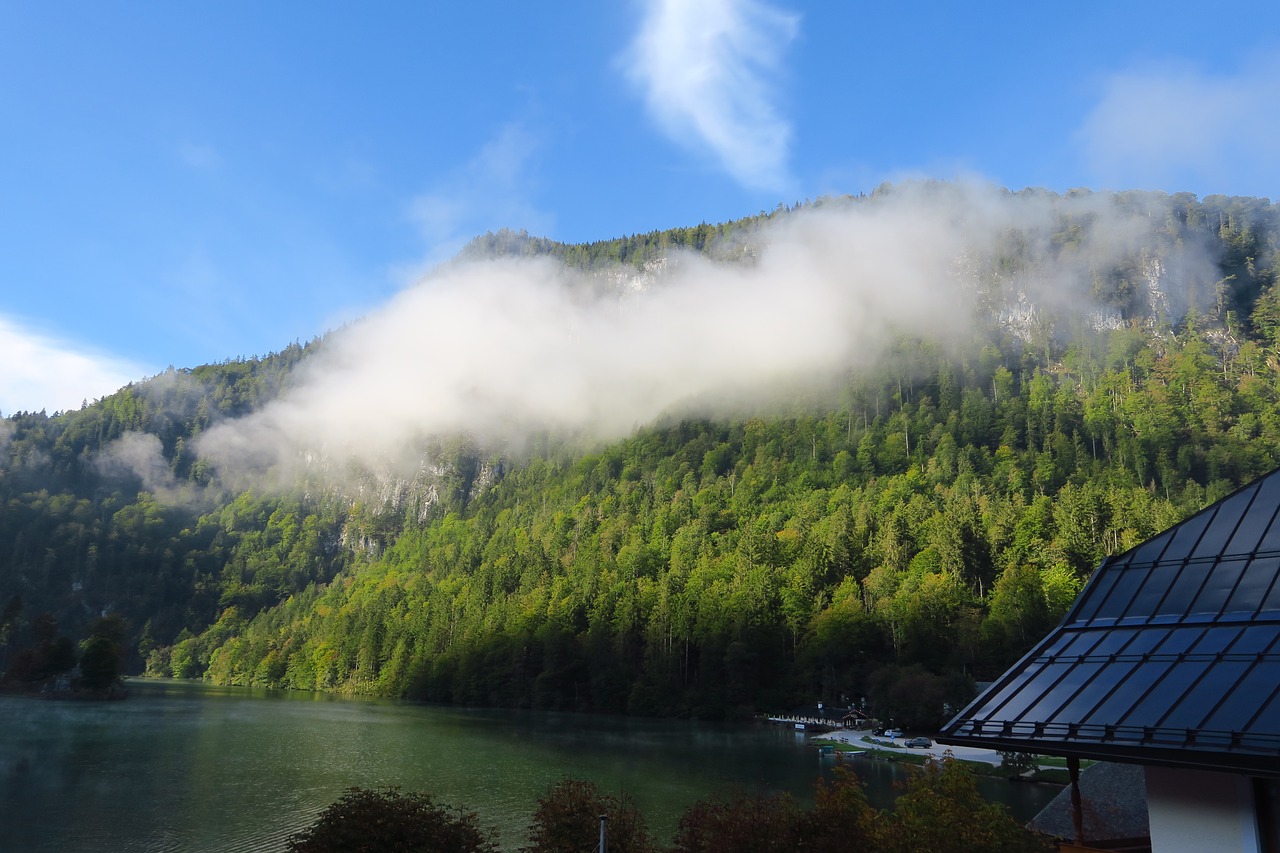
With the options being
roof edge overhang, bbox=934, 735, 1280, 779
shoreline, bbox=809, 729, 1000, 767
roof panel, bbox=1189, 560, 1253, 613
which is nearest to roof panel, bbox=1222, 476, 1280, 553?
roof panel, bbox=1189, 560, 1253, 613

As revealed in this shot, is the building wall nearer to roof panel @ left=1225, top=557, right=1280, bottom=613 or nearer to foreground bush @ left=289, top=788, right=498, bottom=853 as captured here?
roof panel @ left=1225, top=557, right=1280, bottom=613

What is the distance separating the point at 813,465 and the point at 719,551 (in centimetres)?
4035

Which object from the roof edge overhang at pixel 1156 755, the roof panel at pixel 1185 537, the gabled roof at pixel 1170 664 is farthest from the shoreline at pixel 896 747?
the roof edge overhang at pixel 1156 755

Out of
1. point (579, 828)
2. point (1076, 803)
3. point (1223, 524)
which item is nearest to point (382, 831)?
point (579, 828)

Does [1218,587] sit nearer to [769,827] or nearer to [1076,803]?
[1076,803]

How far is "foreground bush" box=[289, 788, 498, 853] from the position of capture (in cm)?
2252

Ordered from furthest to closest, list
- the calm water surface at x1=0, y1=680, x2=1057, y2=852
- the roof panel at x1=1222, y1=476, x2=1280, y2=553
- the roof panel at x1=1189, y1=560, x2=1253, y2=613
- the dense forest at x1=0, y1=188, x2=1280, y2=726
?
the dense forest at x1=0, y1=188, x2=1280, y2=726 → the calm water surface at x1=0, y1=680, x2=1057, y2=852 → the roof panel at x1=1222, y1=476, x2=1280, y2=553 → the roof panel at x1=1189, y1=560, x2=1253, y2=613

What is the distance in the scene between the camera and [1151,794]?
543 inches

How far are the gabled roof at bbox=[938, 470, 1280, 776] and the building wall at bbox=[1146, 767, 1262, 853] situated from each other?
1.03 metres

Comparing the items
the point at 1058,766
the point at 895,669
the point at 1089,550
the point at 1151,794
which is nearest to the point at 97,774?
the point at 1151,794

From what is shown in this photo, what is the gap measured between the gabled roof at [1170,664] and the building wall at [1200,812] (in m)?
1.03

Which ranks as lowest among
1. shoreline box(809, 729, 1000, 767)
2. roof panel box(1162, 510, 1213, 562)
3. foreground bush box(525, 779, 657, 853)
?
shoreline box(809, 729, 1000, 767)

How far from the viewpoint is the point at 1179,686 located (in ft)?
44.8

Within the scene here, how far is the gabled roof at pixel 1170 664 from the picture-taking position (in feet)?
40.5
